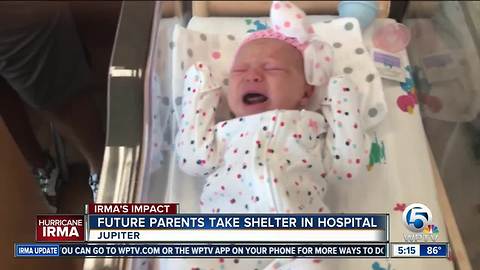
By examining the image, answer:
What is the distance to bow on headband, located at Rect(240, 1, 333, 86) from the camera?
3.91 ft

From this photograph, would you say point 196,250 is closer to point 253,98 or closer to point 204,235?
point 204,235

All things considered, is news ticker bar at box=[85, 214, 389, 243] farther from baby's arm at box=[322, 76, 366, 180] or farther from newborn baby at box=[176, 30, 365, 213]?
baby's arm at box=[322, 76, 366, 180]

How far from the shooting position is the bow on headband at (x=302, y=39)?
1191 millimetres

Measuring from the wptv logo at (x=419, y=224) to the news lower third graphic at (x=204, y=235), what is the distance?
0.03 meters

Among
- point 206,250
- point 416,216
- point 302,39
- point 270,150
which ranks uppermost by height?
point 302,39

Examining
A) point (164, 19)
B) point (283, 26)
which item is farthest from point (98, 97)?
point (283, 26)

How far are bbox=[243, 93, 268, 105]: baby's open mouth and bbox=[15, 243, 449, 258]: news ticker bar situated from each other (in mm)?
367

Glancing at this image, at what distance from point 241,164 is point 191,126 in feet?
0.45

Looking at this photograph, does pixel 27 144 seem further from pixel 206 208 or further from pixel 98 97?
pixel 206 208

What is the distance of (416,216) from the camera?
101 cm

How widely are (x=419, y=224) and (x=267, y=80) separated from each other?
1.21 ft

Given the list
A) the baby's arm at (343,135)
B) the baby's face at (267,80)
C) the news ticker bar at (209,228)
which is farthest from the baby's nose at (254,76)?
the news ticker bar at (209,228)

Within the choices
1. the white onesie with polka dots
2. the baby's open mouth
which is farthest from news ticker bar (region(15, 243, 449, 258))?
the baby's open mouth

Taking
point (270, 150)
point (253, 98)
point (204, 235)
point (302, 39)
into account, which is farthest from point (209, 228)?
point (302, 39)
